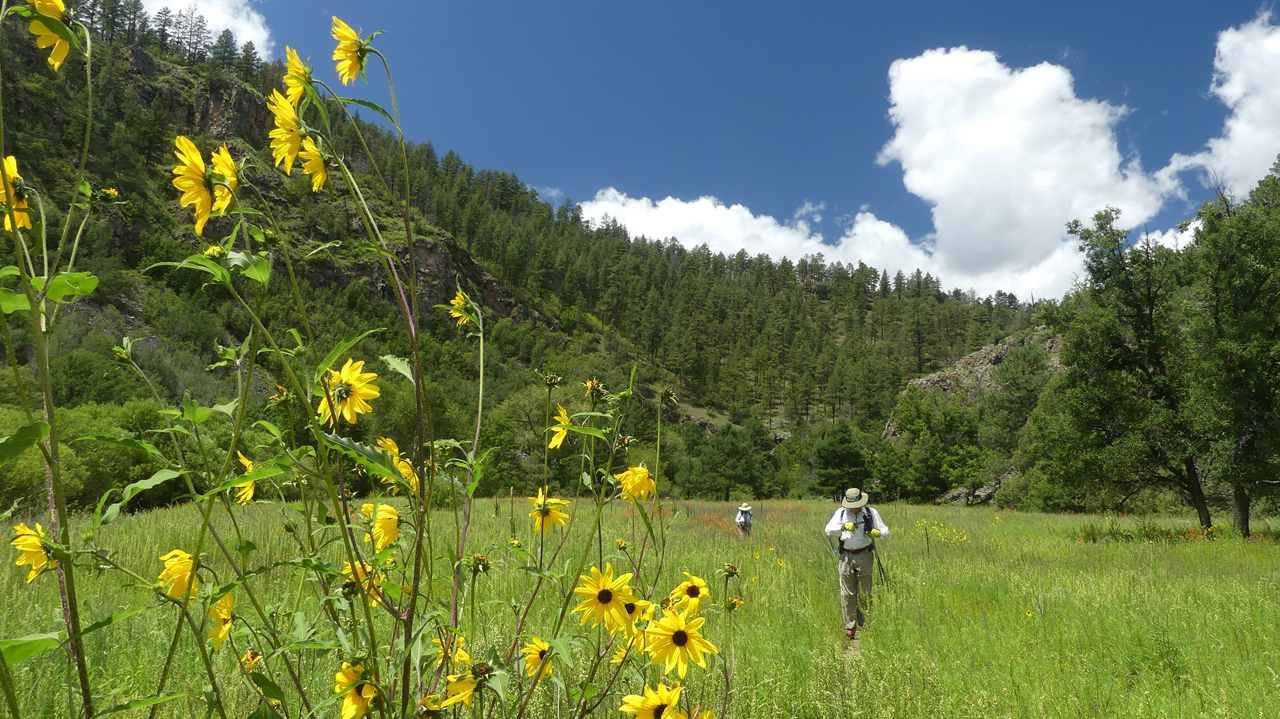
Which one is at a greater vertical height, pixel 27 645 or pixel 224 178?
pixel 224 178

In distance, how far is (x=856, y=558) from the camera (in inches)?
206

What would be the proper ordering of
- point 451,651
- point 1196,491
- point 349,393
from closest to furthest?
point 349,393 < point 451,651 < point 1196,491

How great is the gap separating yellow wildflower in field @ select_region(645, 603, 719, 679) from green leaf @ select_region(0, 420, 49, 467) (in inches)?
51.0

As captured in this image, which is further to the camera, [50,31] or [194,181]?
[194,181]

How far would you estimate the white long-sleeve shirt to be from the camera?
204 inches

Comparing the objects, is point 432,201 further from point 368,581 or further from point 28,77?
point 368,581

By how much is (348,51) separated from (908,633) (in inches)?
196

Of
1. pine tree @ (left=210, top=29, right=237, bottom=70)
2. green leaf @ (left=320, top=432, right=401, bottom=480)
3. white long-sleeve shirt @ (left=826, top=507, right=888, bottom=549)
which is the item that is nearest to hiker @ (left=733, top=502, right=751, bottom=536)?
white long-sleeve shirt @ (left=826, top=507, right=888, bottom=549)

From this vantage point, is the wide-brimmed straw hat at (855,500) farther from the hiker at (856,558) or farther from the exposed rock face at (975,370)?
the exposed rock face at (975,370)

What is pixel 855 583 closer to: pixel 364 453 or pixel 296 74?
pixel 364 453

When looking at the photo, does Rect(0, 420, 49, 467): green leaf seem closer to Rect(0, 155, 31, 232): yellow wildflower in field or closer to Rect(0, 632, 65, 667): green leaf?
Rect(0, 632, 65, 667): green leaf

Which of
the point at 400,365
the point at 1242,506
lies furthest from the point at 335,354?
the point at 1242,506

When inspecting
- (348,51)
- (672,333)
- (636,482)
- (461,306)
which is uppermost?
(672,333)

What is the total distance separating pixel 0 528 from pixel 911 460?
42356mm
